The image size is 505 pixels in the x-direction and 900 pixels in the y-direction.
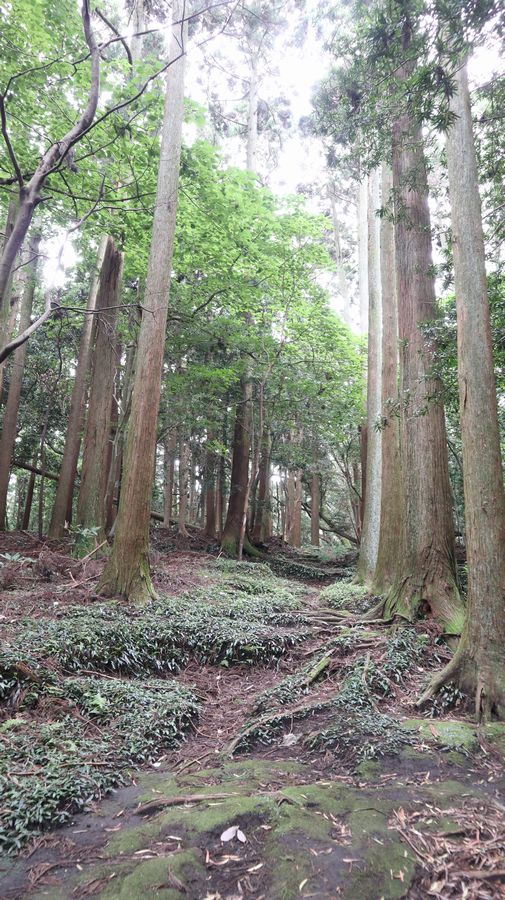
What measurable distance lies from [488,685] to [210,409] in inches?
446

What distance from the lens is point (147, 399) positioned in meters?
6.95

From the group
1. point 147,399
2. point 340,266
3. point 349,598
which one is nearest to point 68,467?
point 147,399

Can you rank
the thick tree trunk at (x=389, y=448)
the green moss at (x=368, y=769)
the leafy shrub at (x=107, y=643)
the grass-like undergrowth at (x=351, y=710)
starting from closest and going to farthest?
the green moss at (x=368, y=769), the grass-like undergrowth at (x=351, y=710), the leafy shrub at (x=107, y=643), the thick tree trunk at (x=389, y=448)

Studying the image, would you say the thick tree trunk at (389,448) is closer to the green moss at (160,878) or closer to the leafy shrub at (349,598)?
the leafy shrub at (349,598)

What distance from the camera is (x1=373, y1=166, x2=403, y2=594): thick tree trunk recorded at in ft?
27.2

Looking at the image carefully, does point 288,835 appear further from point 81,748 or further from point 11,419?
point 11,419

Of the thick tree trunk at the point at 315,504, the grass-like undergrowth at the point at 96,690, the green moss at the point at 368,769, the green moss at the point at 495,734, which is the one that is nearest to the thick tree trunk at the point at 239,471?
the thick tree trunk at the point at 315,504

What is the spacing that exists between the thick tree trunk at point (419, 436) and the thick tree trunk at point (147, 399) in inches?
134

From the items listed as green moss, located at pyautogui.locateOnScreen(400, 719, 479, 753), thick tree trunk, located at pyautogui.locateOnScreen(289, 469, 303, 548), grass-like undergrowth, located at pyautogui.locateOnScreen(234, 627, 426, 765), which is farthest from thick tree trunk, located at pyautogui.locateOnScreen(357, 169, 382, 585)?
thick tree trunk, located at pyautogui.locateOnScreen(289, 469, 303, 548)

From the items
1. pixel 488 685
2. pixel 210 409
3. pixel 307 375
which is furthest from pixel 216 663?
pixel 307 375

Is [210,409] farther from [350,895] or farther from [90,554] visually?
[350,895]

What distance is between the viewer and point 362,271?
64.3ft

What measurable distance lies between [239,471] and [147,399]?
293 inches

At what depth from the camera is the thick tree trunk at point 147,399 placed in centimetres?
664
